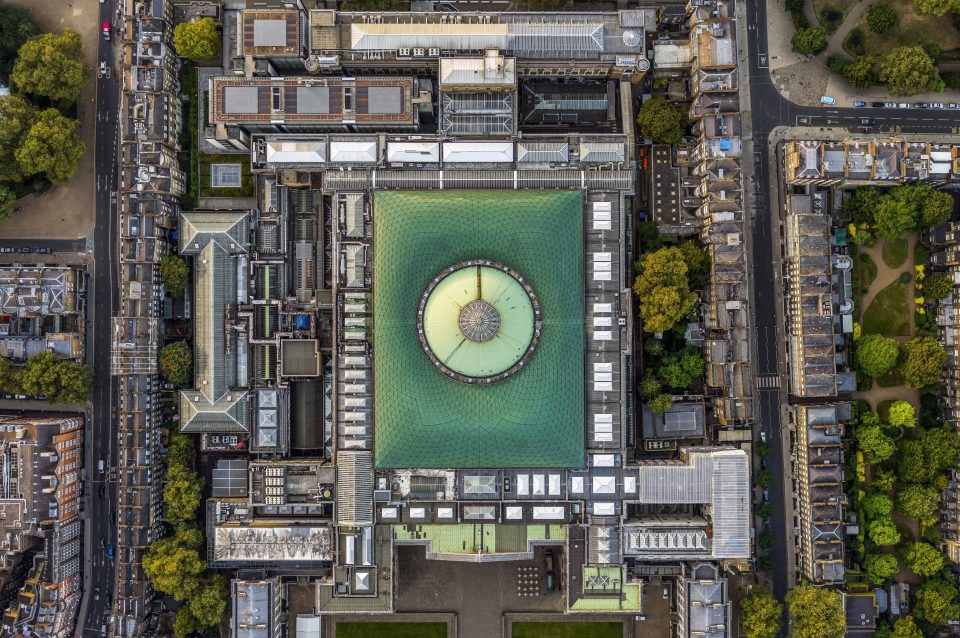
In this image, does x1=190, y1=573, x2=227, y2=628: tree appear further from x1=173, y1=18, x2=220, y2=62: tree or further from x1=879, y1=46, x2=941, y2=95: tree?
x1=879, y1=46, x2=941, y2=95: tree

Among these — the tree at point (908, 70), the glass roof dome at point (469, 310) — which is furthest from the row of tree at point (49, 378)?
the tree at point (908, 70)

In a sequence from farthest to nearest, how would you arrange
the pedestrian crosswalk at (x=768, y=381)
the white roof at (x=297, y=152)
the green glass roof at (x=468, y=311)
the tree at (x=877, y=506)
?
the pedestrian crosswalk at (x=768, y=381) < the tree at (x=877, y=506) < the white roof at (x=297, y=152) < the green glass roof at (x=468, y=311)

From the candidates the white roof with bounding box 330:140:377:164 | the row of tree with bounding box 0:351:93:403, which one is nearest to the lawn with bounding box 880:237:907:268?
the white roof with bounding box 330:140:377:164

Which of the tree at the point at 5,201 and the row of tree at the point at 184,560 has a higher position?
the tree at the point at 5,201

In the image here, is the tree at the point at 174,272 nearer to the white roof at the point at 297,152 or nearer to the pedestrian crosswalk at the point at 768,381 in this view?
the white roof at the point at 297,152

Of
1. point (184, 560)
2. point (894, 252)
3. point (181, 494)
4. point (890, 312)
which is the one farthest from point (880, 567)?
point (181, 494)

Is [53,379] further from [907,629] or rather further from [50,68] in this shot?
[907,629]
